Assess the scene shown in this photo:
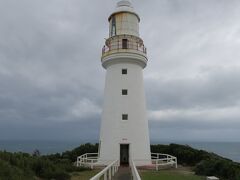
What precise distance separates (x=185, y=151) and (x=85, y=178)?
12.3m

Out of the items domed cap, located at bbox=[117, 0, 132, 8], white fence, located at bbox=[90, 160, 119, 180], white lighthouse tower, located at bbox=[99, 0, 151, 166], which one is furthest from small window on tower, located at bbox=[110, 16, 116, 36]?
white fence, located at bbox=[90, 160, 119, 180]

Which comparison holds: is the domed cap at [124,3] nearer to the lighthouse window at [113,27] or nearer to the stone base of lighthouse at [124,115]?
the lighthouse window at [113,27]

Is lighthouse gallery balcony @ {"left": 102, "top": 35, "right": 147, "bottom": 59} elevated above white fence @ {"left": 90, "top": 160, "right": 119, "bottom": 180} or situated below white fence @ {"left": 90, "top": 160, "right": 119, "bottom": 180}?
above

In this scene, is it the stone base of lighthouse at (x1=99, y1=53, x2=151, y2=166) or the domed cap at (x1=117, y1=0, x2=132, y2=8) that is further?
the domed cap at (x1=117, y1=0, x2=132, y2=8)

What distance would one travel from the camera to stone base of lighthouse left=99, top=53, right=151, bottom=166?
1848cm

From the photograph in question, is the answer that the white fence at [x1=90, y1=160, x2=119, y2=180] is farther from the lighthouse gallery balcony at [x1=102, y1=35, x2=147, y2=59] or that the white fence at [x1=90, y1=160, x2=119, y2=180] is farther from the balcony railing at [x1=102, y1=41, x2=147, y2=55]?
the balcony railing at [x1=102, y1=41, x2=147, y2=55]

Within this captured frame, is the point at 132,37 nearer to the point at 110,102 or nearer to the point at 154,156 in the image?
the point at 110,102

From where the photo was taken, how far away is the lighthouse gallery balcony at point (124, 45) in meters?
19.0

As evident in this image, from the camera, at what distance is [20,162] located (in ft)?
38.7

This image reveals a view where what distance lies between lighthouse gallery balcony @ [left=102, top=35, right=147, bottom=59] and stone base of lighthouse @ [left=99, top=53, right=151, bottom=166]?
0.34m

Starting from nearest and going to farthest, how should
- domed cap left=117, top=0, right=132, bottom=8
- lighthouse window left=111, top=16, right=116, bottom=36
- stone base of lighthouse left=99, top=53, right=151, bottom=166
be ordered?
stone base of lighthouse left=99, top=53, right=151, bottom=166 → lighthouse window left=111, top=16, right=116, bottom=36 → domed cap left=117, top=0, right=132, bottom=8

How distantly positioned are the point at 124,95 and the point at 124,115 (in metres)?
1.30

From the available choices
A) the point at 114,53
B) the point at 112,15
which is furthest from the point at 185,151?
the point at 112,15

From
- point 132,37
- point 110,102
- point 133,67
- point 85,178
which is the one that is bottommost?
point 85,178
